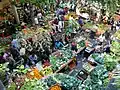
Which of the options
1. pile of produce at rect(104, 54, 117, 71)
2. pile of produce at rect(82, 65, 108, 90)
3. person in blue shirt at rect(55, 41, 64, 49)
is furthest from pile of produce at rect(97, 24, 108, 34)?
pile of produce at rect(82, 65, 108, 90)

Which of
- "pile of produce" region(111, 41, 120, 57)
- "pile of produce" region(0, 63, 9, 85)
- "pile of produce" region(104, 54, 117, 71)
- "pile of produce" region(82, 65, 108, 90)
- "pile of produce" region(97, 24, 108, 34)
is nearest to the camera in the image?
"pile of produce" region(82, 65, 108, 90)

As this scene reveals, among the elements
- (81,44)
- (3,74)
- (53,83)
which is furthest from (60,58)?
(3,74)

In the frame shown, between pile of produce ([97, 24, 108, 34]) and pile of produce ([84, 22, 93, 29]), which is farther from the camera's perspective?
pile of produce ([84, 22, 93, 29])

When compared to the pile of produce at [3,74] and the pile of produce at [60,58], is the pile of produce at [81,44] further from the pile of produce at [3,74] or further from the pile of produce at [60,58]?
the pile of produce at [3,74]

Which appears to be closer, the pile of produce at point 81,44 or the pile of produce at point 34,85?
the pile of produce at point 34,85

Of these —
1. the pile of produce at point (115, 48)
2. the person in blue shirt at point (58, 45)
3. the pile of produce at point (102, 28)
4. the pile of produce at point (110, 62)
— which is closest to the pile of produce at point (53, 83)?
the pile of produce at point (110, 62)

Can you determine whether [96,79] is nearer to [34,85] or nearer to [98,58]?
[98,58]

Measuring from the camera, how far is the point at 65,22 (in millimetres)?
13953

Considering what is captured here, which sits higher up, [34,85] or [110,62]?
[110,62]

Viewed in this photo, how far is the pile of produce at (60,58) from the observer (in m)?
11.8

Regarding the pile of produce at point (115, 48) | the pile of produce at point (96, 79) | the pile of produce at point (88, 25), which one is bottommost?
the pile of produce at point (96, 79)

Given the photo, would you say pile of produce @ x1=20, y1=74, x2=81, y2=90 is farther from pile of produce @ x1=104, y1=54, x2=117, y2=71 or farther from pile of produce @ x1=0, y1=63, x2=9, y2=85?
pile of produce @ x1=104, y1=54, x2=117, y2=71

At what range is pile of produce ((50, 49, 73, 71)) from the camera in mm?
11766

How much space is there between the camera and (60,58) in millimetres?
12078
